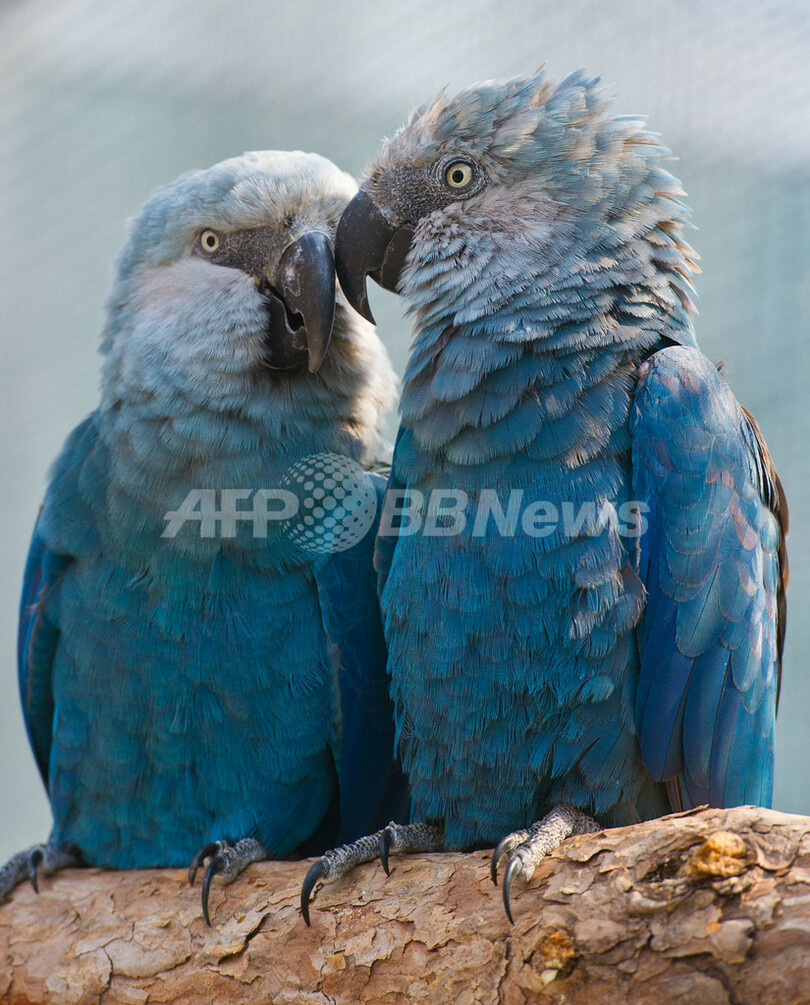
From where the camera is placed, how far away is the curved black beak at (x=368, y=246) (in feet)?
7.14

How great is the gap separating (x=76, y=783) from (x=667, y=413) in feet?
5.45

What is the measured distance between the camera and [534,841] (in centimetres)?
170

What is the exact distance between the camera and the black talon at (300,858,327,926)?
1.79 metres

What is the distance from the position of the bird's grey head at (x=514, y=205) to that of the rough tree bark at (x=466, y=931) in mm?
1089

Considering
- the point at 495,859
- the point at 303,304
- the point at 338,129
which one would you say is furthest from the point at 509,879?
the point at 338,129

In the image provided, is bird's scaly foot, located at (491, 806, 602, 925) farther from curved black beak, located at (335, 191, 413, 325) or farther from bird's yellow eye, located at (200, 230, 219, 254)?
bird's yellow eye, located at (200, 230, 219, 254)

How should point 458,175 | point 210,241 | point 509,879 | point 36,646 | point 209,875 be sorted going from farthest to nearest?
point 36,646 → point 210,241 → point 458,175 → point 209,875 → point 509,879

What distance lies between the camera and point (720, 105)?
3.49 metres

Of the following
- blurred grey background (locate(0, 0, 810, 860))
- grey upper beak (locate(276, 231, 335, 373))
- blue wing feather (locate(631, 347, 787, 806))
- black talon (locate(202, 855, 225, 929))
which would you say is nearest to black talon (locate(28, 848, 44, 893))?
black talon (locate(202, 855, 225, 929))

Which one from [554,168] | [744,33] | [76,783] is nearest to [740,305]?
[744,33]

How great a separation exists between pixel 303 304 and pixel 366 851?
1.20 metres

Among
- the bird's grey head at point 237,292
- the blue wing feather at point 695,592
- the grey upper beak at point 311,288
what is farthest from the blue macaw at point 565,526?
the bird's grey head at point 237,292

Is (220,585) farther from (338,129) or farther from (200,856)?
(338,129)

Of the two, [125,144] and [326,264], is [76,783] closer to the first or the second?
[326,264]
